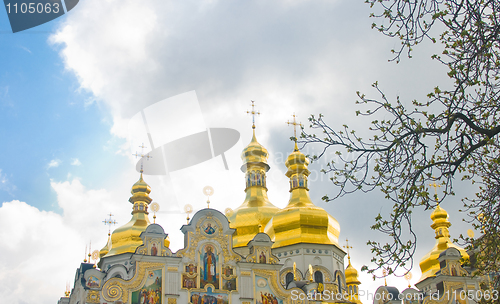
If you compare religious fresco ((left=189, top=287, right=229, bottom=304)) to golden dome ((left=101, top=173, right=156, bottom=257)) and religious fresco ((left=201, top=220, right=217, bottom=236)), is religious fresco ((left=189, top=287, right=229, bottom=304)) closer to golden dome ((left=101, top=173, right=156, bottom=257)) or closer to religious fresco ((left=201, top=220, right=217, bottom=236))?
religious fresco ((left=201, top=220, right=217, bottom=236))

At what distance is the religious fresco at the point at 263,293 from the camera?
25.1 meters

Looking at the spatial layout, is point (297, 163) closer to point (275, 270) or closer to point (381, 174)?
point (275, 270)

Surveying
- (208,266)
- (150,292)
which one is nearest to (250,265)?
(208,266)

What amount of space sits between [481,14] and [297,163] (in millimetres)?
28675

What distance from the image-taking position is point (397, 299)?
89.6 feet

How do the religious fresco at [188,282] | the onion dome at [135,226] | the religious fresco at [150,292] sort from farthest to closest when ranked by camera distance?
the onion dome at [135,226]
the religious fresco at [188,282]
the religious fresco at [150,292]

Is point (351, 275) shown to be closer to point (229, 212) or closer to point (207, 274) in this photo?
point (229, 212)

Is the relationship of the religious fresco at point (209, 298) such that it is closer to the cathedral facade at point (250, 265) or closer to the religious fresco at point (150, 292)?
the cathedral facade at point (250, 265)

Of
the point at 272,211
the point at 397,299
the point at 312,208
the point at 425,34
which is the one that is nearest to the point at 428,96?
the point at 425,34

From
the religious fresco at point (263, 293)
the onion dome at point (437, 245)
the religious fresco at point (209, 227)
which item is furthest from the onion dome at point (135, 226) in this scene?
the onion dome at point (437, 245)

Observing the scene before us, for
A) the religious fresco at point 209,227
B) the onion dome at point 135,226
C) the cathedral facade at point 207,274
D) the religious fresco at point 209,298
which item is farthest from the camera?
the onion dome at point 135,226

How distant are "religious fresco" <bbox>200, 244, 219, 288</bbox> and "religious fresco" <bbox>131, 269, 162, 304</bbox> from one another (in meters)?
1.88

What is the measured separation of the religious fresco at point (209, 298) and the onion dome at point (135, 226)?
10.4 m

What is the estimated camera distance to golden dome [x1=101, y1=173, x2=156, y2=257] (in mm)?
35013
